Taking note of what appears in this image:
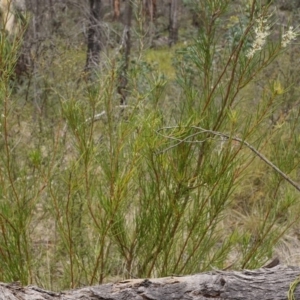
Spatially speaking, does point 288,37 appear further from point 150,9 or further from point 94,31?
point 94,31

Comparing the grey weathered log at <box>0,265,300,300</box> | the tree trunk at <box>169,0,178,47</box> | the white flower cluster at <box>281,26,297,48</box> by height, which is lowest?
the grey weathered log at <box>0,265,300,300</box>

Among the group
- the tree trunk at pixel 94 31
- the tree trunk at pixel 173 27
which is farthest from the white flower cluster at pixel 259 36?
the tree trunk at pixel 173 27

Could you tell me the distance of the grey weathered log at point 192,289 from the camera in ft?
5.64

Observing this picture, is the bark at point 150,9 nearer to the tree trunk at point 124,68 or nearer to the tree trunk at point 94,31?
the tree trunk at point 124,68

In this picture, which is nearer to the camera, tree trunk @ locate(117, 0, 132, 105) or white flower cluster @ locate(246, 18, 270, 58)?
white flower cluster @ locate(246, 18, 270, 58)

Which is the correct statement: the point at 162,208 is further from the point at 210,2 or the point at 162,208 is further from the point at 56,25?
the point at 56,25

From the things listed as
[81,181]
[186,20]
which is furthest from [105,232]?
[186,20]

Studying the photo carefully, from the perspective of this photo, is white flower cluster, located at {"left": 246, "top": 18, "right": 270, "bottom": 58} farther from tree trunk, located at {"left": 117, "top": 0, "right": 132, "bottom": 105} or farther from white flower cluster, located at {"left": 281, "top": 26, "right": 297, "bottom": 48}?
tree trunk, located at {"left": 117, "top": 0, "right": 132, "bottom": 105}

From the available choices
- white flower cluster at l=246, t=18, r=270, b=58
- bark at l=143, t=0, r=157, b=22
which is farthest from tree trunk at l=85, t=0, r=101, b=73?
white flower cluster at l=246, t=18, r=270, b=58

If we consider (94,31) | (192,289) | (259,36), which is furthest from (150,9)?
(94,31)

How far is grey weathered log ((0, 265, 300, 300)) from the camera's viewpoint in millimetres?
1718

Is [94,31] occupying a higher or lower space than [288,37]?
higher

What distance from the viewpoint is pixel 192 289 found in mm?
1730

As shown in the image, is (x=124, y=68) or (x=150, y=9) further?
(x=124, y=68)
